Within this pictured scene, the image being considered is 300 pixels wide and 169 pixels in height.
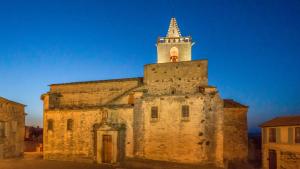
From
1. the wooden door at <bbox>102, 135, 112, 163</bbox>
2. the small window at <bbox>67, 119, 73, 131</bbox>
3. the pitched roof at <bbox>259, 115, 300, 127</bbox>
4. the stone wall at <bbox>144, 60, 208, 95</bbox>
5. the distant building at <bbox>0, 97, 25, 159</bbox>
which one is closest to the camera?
the pitched roof at <bbox>259, 115, 300, 127</bbox>

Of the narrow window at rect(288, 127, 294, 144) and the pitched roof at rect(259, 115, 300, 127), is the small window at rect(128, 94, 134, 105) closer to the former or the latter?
the pitched roof at rect(259, 115, 300, 127)

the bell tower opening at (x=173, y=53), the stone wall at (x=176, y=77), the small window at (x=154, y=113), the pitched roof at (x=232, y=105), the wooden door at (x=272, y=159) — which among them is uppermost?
the bell tower opening at (x=173, y=53)

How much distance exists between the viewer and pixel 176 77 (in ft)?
80.1

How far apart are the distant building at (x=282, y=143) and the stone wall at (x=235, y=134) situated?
317 centimetres

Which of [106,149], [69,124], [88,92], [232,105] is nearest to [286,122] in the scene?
[232,105]

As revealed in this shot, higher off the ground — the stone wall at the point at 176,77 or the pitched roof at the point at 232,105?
the stone wall at the point at 176,77

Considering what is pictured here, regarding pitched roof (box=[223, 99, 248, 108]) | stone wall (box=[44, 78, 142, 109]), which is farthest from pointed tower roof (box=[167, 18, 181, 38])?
stone wall (box=[44, 78, 142, 109])

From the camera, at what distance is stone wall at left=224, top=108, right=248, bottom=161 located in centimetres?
2717

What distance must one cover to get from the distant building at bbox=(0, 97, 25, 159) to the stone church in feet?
9.63

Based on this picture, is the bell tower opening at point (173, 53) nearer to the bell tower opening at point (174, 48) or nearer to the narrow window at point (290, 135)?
the bell tower opening at point (174, 48)

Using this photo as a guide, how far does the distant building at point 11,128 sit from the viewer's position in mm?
28078

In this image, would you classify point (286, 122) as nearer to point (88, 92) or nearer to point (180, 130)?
point (180, 130)

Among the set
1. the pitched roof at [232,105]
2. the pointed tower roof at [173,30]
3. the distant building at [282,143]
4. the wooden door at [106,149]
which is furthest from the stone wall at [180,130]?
the pointed tower roof at [173,30]

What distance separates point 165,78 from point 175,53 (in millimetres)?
15855
